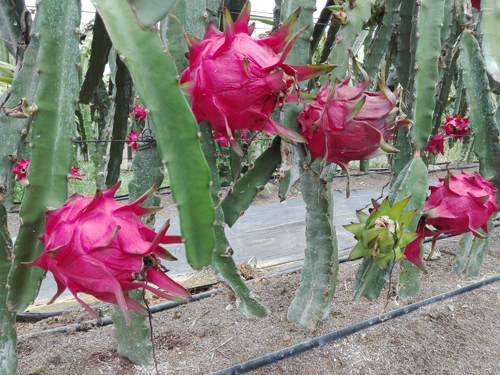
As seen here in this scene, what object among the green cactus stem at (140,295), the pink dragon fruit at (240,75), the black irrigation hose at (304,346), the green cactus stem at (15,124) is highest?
the pink dragon fruit at (240,75)

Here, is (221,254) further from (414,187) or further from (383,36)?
(383,36)

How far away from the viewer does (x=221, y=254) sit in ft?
2.27

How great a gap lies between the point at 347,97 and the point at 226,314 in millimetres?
A: 931

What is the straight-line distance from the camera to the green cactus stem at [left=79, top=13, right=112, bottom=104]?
0.69 meters

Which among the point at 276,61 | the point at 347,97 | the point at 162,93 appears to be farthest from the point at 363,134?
the point at 162,93

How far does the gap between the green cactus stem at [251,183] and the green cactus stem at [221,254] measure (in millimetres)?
40

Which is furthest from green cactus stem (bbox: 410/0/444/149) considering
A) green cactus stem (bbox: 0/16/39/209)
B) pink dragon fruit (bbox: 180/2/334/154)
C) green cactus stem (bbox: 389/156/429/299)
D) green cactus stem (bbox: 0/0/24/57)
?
green cactus stem (bbox: 0/0/24/57)

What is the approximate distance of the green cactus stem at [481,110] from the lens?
1.05 metres

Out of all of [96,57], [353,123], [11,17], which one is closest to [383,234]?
[353,123]

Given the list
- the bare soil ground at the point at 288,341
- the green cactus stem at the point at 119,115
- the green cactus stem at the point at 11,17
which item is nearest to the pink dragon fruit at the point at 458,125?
the bare soil ground at the point at 288,341

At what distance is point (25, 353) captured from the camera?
1012mm

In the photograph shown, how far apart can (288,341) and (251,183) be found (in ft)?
1.88

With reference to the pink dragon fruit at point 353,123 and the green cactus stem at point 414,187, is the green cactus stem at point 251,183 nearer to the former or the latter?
the pink dragon fruit at point 353,123

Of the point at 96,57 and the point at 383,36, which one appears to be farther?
the point at 383,36
